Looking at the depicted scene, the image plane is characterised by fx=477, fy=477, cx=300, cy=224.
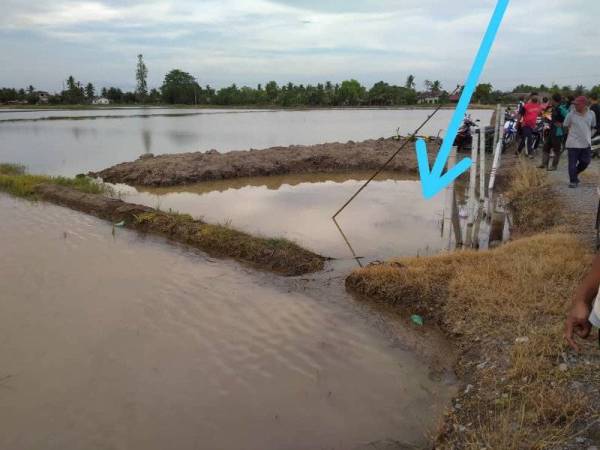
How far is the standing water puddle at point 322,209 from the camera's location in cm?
720

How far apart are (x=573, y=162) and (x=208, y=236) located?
609 centimetres

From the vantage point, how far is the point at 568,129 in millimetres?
8758

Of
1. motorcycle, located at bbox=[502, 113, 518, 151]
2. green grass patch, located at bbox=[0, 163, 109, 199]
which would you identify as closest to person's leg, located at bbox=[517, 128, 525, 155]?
motorcycle, located at bbox=[502, 113, 518, 151]

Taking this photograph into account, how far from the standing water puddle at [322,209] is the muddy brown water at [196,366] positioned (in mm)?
1828

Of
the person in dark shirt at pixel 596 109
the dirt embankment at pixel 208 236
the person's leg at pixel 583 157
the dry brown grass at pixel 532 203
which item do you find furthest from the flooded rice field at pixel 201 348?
the person in dark shirt at pixel 596 109

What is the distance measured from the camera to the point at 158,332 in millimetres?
4613

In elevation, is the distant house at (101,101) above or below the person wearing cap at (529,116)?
above

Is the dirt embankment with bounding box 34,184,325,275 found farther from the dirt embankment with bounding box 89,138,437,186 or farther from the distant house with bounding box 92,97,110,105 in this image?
the distant house with bounding box 92,97,110,105

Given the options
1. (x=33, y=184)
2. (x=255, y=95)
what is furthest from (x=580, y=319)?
(x=255, y=95)

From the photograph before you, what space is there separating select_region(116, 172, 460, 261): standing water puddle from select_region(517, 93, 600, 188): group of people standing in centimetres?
232

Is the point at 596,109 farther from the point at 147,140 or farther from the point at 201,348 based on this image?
the point at 147,140

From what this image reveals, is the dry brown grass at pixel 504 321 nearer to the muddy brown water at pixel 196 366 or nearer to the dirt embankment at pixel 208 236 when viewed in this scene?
the muddy brown water at pixel 196 366

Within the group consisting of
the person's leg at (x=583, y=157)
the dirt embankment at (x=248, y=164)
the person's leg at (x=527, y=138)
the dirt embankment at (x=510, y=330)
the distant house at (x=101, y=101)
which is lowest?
the dirt embankment at (x=510, y=330)

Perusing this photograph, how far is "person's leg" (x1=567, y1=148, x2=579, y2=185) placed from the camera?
7.80m
